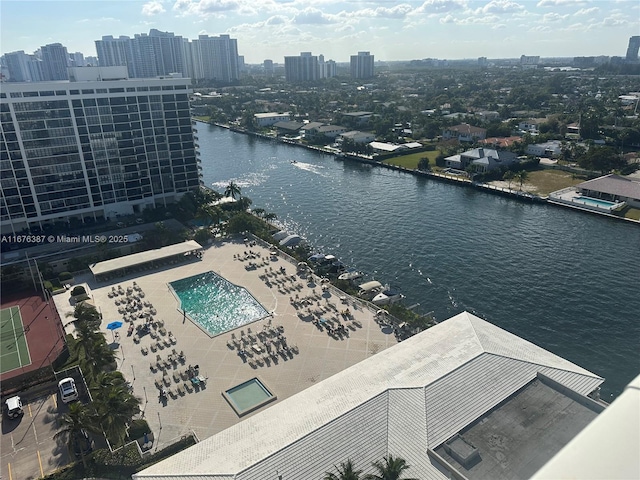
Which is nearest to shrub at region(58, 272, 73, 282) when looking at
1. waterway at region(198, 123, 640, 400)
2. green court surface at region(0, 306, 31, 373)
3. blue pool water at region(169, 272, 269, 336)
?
green court surface at region(0, 306, 31, 373)

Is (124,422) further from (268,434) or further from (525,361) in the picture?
(525,361)

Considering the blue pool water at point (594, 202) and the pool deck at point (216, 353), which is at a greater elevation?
the blue pool water at point (594, 202)

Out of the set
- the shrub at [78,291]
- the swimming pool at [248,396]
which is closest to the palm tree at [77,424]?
the swimming pool at [248,396]

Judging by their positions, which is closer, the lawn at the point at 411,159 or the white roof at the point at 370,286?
the white roof at the point at 370,286

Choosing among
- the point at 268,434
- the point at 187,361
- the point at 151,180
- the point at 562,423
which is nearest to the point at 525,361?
the point at 562,423

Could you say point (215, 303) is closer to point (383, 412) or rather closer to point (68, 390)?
point (68, 390)

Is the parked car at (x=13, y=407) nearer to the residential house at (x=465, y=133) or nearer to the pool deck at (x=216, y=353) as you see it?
the pool deck at (x=216, y=353)

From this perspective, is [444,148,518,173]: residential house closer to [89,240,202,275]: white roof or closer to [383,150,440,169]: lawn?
[383,150,440,169]: lawn
